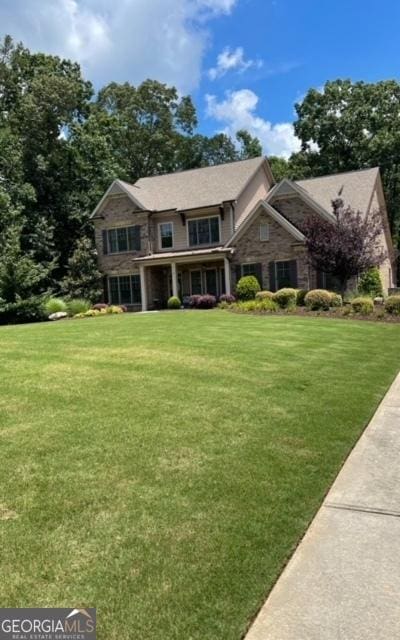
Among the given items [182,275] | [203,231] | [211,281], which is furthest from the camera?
[182,275]

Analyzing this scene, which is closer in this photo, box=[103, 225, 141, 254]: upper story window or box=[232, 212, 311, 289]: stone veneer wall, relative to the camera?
box=[232, 212, 311, 289]: stone veneer wall

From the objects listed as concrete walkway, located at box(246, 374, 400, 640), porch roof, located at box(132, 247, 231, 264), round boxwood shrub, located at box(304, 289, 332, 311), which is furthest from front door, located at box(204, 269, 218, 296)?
concrete walkway, located at box(246, 374, 400, 640)

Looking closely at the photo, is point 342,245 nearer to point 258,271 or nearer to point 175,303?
point 258,271

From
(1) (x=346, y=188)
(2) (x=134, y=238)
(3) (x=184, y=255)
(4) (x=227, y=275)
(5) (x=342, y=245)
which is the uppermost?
Result: (1) (x=346, y=188)

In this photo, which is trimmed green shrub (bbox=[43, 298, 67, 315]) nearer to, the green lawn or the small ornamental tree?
the small ornamental tree

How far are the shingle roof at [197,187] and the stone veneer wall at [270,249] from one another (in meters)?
3.10

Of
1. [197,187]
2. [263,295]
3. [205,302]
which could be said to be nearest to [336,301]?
[263,295]

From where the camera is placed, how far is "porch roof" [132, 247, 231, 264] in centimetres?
2683

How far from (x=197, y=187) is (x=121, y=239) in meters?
5.78

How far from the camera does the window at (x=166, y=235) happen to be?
→ 3045 centimetres

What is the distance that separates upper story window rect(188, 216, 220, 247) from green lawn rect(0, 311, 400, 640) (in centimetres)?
2097

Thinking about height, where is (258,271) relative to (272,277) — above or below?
above

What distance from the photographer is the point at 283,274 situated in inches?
1011

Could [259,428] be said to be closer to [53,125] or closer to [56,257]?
[56,257]
